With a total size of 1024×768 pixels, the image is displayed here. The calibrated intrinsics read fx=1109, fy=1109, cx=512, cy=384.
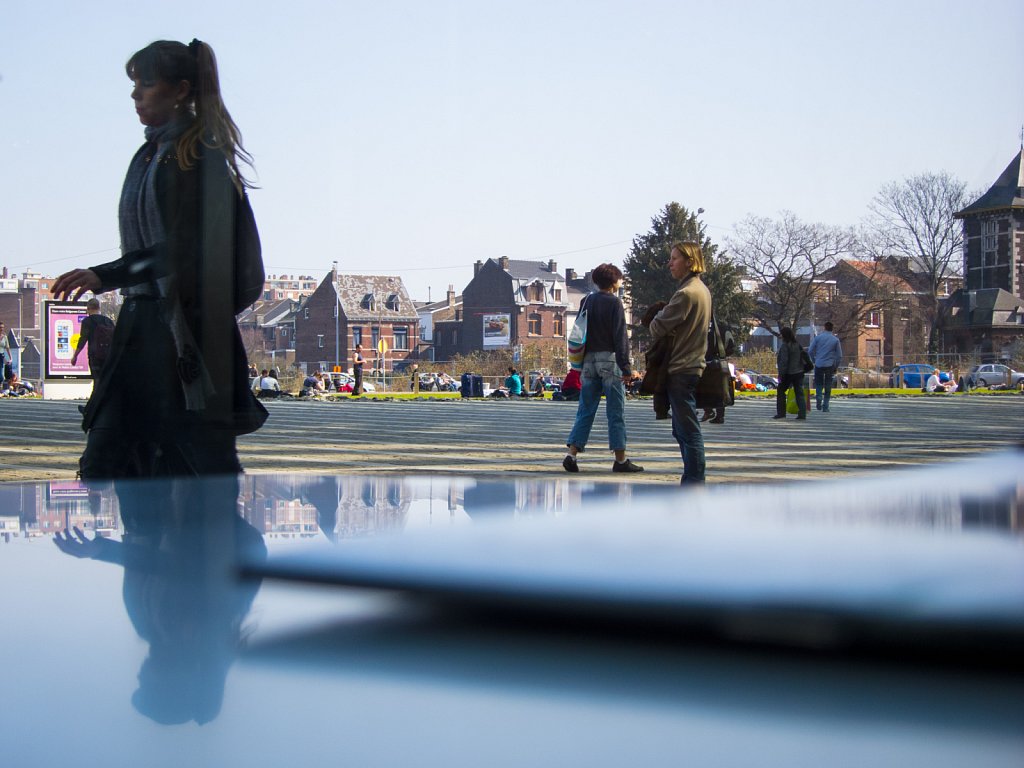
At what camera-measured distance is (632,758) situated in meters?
0.68

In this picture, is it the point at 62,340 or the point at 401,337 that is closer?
the point at 62,340

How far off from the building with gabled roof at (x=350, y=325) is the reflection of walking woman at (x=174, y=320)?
193ft

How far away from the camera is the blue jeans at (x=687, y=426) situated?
5.52 metres

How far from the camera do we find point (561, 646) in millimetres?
893

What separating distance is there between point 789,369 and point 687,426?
1053 cm

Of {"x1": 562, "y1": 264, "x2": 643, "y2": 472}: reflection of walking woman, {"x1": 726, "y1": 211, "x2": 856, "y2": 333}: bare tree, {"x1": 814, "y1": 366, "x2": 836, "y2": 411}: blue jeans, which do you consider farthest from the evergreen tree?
{"x1": 562, "y1": 264, "x2": 643, "y2": 472}: reflection of walking woman

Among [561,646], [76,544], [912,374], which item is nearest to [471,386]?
[912,374]

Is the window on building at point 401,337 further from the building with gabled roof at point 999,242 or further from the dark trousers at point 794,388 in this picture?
the building with gabled roof at point 999,242

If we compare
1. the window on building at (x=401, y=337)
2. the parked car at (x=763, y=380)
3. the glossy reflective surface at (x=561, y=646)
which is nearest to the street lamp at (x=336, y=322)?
the window on building at (x=401, y=337)

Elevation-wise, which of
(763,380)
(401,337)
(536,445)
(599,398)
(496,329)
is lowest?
(536,445)

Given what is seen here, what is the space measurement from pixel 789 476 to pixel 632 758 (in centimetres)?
577

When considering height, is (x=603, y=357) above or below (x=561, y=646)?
above

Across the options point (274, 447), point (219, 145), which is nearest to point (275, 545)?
point (219, 145)

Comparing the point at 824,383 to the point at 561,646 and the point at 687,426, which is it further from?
the point at 561,646
